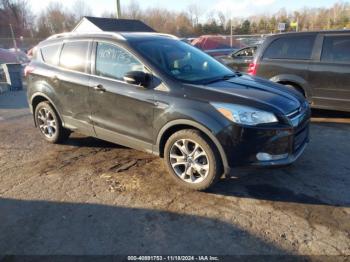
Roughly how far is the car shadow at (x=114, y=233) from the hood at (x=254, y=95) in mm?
1313

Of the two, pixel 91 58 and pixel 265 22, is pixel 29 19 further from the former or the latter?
pixel 91 58

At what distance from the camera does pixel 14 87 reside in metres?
12.3

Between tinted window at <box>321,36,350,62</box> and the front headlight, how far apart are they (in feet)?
12.0

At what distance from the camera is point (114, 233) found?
10.6ft

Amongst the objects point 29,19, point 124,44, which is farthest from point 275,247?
point 29,19

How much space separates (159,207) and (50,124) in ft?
9.88

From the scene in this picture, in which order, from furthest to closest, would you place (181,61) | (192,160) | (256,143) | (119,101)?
1. (181,61)
2. (119,101)
3. (192,160)
4. (256,143)

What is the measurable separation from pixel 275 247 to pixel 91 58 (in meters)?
3.46

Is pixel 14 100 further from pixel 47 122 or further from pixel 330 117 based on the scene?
pixel 330 117

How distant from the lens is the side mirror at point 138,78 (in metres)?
4.06

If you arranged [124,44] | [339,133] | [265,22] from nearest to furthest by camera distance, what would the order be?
[124,44] → [339,133] → [265,22]

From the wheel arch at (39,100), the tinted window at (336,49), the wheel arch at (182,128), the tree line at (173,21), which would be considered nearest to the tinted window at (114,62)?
the wheel arch at (182,128)

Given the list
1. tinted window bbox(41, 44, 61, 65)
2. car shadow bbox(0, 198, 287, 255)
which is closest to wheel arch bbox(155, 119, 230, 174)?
car shadow bbox(0, 198, 287, 255)

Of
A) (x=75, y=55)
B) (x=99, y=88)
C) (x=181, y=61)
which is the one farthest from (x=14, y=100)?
(x=181, y=61)
